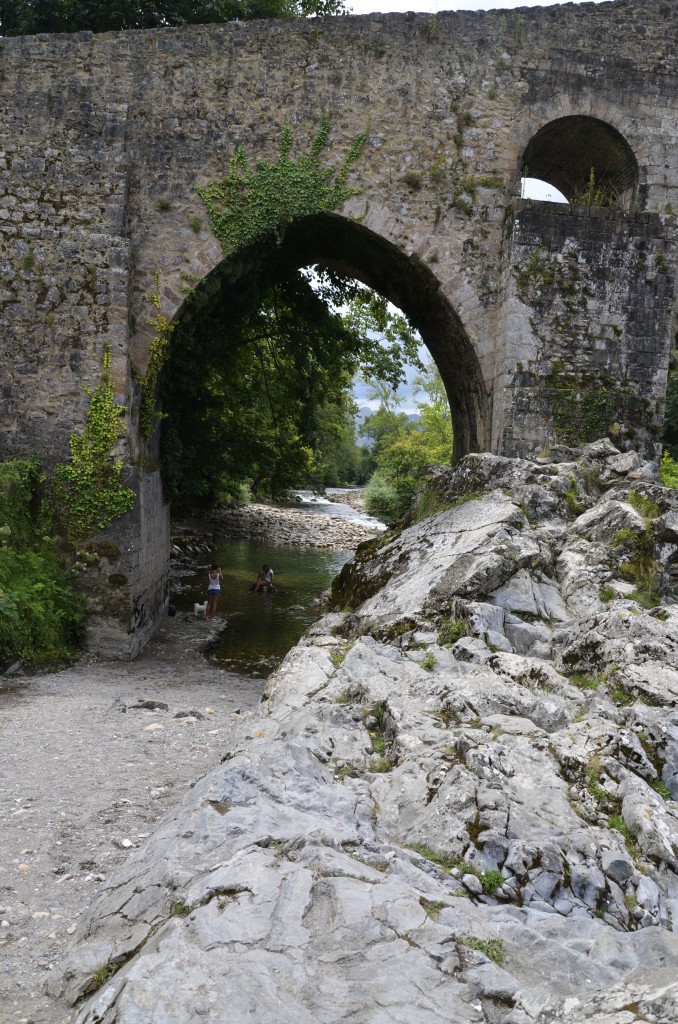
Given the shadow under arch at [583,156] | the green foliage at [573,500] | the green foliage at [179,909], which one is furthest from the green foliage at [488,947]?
the shadow under arch at [583,156]

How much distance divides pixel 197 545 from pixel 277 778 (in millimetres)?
17610

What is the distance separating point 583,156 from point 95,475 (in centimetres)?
818

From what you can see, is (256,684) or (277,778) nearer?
(277,778)

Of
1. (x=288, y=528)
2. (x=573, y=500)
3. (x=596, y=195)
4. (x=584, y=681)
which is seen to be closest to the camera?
(x=584, y=681)

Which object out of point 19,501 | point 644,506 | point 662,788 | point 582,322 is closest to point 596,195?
point 582,322

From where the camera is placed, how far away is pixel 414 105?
9766mm

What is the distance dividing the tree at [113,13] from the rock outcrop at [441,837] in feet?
48.9

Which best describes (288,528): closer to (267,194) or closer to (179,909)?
(267,194)

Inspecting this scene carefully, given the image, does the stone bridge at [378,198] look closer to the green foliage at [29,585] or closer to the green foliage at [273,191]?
the green foliage at [273,191]

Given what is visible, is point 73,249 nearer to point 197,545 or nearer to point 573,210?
point 573,210

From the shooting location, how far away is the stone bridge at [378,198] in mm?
9219

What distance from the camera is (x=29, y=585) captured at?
28.7 ft

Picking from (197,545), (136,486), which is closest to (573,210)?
(136,486)

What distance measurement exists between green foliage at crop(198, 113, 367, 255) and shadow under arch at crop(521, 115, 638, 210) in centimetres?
267
